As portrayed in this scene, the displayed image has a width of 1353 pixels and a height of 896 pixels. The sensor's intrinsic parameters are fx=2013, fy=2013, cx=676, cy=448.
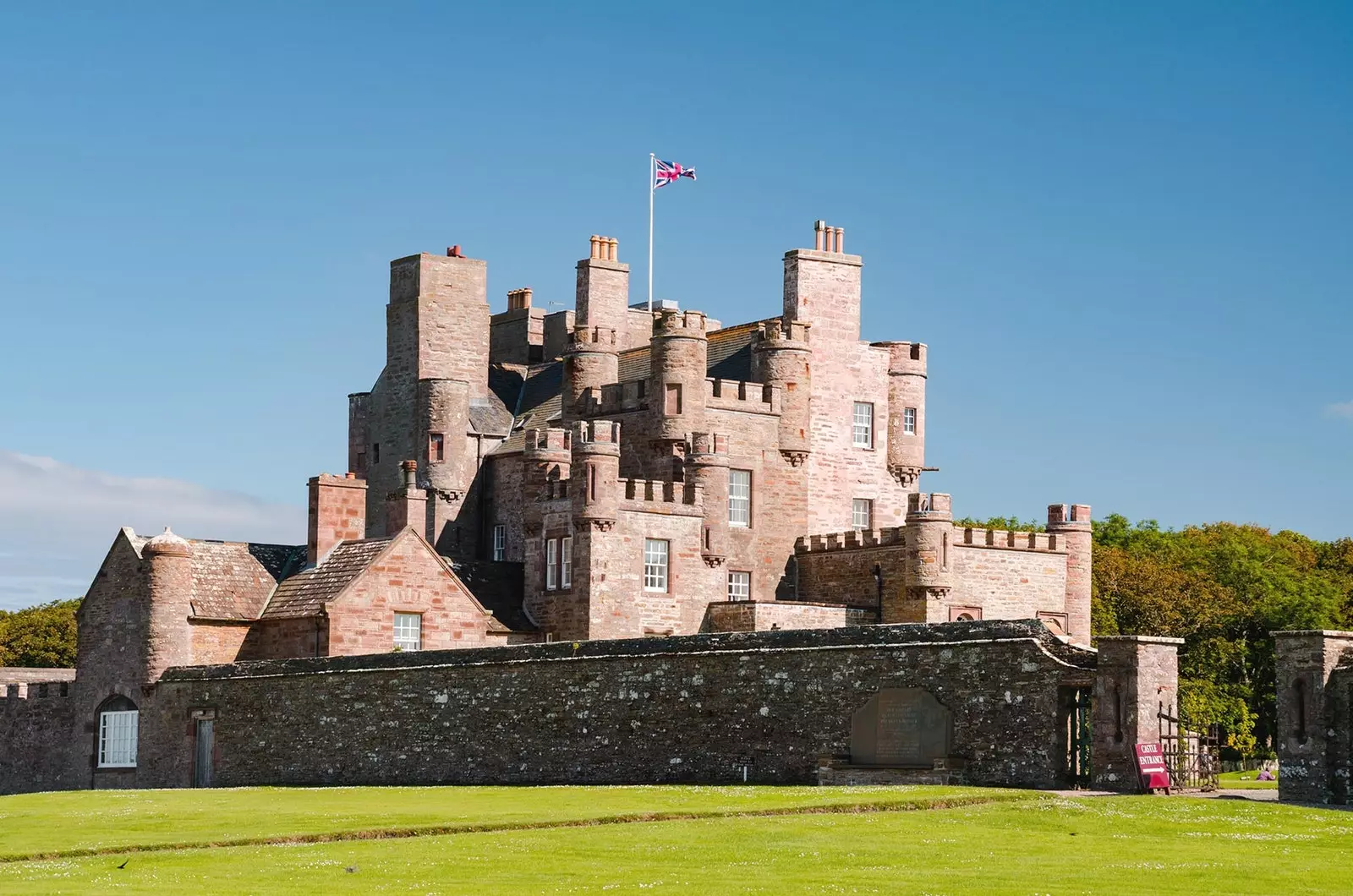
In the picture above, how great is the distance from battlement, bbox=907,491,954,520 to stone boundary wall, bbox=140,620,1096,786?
1828 centimetres

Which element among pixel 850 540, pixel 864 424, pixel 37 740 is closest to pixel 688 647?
pixel 850 540

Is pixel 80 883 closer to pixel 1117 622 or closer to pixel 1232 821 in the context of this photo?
pixel 1232 821

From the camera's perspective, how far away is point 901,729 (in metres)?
36.0

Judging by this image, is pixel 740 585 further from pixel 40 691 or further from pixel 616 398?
pixel 40 691

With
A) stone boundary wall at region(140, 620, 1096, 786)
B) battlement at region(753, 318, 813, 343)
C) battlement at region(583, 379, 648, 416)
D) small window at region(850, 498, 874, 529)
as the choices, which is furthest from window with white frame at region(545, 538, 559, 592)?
stone boundary wall at region(140, 620, 1096, 786)

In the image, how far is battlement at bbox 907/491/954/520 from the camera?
2282 inches

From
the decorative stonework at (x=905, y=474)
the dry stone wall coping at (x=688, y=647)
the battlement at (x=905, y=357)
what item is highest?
Result: the battlement at (x=905, y=357)

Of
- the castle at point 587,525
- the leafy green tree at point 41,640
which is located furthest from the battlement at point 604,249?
the leafy green tree at point 41,640

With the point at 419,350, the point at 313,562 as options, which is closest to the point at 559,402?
the point at 419,350

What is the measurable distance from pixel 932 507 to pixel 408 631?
1601 centimetres

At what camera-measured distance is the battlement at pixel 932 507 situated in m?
58.0

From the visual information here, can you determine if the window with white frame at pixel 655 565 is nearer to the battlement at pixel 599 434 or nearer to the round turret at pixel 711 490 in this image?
the round turret at pixel 711 490

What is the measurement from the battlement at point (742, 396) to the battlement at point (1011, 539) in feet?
23.0

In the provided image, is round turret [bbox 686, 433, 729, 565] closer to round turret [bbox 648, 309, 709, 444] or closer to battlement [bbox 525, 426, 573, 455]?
round turret [bbox 648, 309, 709, 444]
